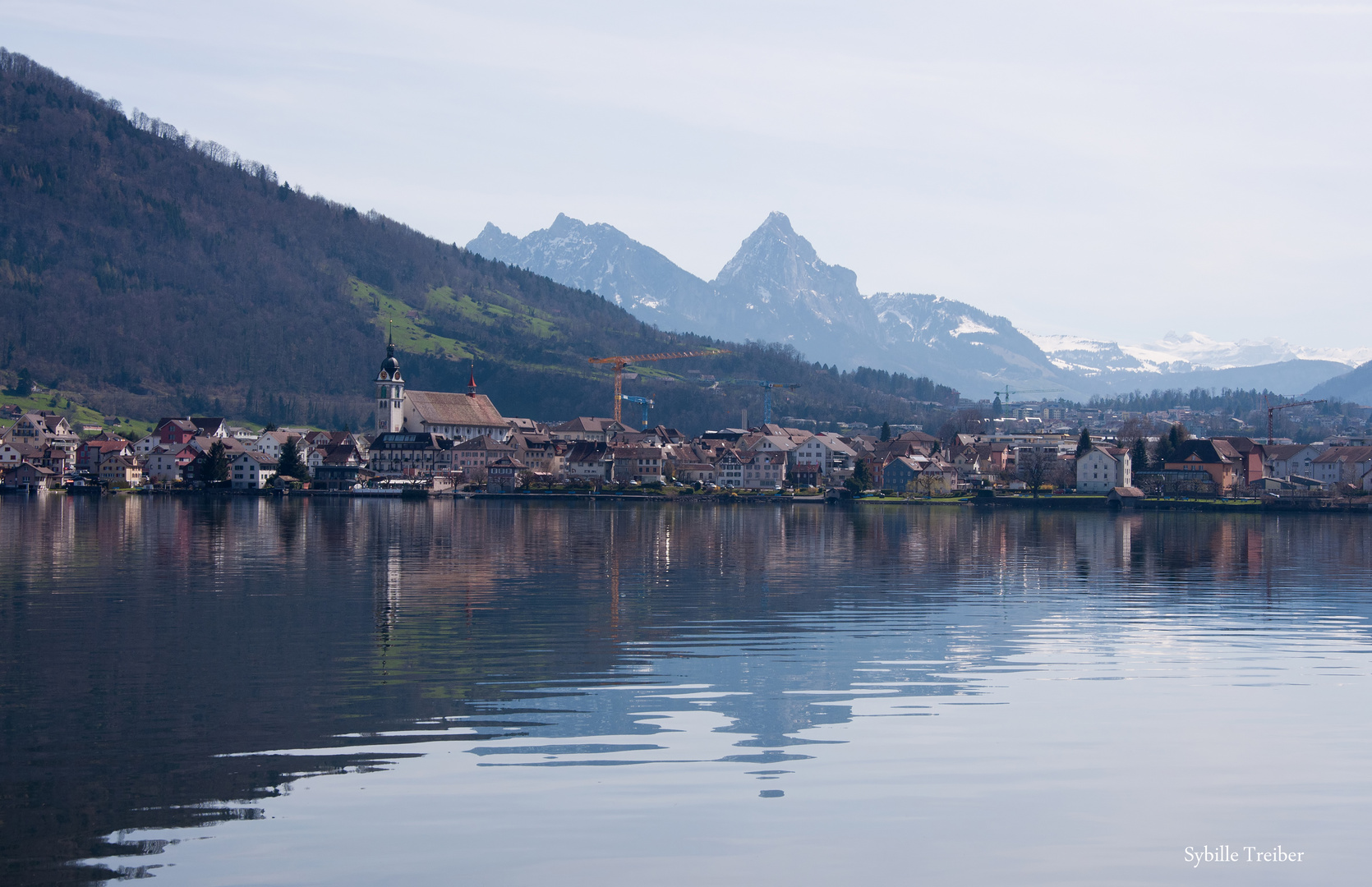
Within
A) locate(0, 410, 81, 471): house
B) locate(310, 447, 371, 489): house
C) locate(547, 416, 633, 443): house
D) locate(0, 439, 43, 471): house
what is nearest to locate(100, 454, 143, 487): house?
locate(0, 410, 81, 471): house

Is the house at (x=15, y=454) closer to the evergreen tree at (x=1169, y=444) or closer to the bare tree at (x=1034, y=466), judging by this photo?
the bare tree at (x=1034, y=466)

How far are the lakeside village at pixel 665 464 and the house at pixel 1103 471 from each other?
0.40 ft

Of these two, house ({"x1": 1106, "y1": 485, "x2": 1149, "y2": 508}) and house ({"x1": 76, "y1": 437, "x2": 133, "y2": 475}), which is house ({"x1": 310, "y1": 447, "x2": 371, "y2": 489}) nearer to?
house ({"x1": 76, "y1": 437, "x2": 133, "y2": 475})

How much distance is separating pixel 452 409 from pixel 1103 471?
3842 inches

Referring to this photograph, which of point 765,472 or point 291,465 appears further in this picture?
point 765,472

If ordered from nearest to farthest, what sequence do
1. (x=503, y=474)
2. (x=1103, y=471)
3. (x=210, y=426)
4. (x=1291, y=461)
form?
(x=1103, y=471) → (x=503, y=474) → (x=1291, y=461) → (x=210, y=426)

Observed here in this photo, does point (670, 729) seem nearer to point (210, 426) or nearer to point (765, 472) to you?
point (765, 472)

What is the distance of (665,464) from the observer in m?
143

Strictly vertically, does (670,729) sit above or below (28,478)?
above

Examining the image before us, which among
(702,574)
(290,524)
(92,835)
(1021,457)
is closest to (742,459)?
(1021,457)

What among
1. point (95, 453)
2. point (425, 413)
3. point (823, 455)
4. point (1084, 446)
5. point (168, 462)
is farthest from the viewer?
point (425, 413)

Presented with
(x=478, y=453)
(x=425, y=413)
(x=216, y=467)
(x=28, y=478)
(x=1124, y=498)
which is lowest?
(x=1124, y=498)

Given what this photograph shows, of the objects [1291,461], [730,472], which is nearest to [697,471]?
[730,472]

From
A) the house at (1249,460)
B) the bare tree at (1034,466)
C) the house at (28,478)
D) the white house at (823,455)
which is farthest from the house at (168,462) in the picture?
the house at (1249,460)
